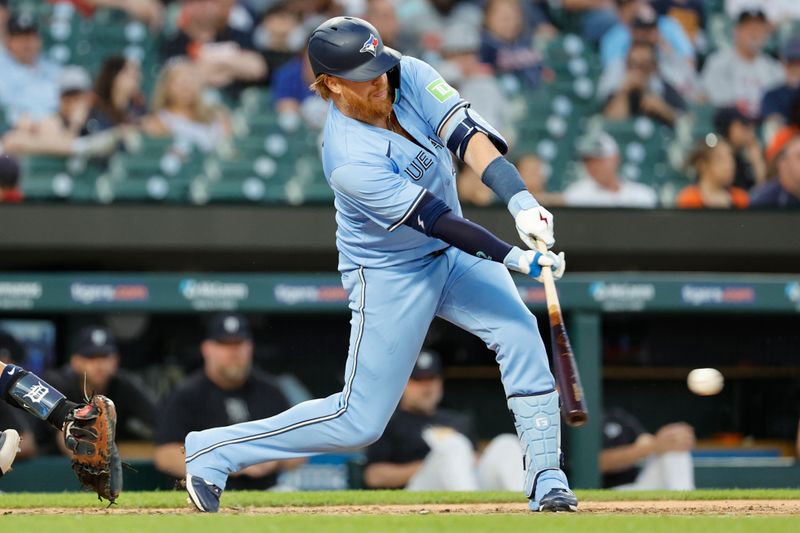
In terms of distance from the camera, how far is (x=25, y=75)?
877cm

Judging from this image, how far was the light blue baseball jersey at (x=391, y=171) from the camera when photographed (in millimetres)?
3908

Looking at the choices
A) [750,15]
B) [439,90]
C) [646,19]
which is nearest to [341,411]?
[439,90]

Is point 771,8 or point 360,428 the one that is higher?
point 771,8

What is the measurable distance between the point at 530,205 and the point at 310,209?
13.5ft

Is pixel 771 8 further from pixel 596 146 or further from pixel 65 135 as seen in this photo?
pixel 65 135

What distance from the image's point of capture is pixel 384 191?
388 centimetres

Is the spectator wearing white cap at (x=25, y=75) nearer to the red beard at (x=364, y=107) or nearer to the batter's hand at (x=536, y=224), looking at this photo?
the red beard at (x=364, y=107)

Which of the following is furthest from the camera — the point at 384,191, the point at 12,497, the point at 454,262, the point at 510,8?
the point at 510,8

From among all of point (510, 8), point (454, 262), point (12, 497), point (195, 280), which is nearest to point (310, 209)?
point (195, 280)

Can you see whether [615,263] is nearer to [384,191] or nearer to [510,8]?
[510,8]

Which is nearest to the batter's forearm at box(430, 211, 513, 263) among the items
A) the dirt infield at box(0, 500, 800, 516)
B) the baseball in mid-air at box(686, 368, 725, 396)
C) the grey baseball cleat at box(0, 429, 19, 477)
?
the dirt infield at box(0, 500, 800, 516)

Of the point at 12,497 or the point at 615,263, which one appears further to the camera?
the point at 615,263

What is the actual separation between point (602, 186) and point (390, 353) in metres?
Answer: 4.63

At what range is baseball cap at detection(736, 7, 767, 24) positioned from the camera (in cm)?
973
